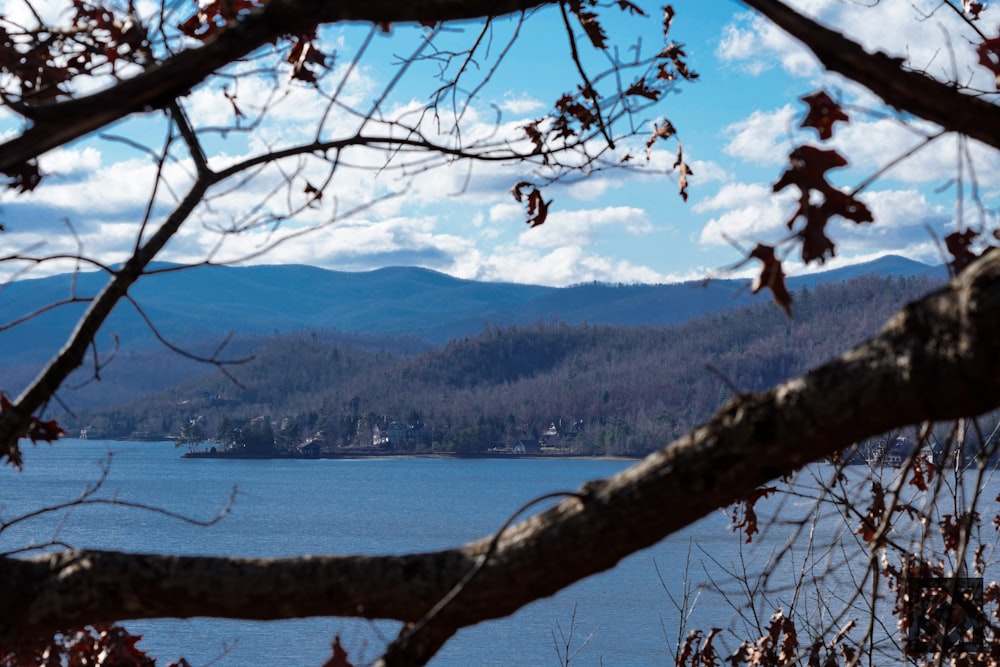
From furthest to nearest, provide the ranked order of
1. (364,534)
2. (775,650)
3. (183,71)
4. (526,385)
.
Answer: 1. (526,385)
2. (364,534)
3. (775,650)
4. (183,71)

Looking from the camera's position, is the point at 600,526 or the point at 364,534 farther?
the point at 364,534

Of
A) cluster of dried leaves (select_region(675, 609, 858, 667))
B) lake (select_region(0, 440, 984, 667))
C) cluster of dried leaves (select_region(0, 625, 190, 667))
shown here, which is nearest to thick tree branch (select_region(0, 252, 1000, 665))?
lake (select_region(0, 440, 984, 667))

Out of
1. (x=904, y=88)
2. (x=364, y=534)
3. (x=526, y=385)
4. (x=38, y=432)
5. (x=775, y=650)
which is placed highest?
(x=526, y=385)

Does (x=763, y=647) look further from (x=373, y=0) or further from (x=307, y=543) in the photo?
(x=307, y=543)

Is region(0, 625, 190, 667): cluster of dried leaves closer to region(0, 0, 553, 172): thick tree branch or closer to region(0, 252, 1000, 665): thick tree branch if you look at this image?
region(0, 252, 1000, 665): thick tree branch

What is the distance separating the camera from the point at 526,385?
369 feet

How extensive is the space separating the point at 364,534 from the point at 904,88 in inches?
1914

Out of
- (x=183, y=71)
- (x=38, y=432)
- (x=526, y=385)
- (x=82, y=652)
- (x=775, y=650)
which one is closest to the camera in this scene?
(x=183, y=71)

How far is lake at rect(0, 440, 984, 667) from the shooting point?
1121 inches

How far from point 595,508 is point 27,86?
2.37 metres

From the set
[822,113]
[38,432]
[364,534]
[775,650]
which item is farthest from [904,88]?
[364,534]

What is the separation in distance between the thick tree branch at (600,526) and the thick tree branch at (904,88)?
0.37 meters

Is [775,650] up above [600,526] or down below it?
below

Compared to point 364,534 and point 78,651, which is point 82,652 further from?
point 364,534
